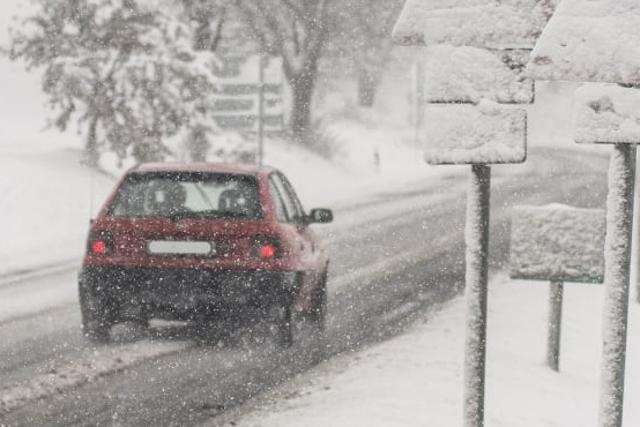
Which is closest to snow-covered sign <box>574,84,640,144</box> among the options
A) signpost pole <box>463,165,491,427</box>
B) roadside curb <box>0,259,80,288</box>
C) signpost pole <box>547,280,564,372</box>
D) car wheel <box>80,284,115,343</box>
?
signpost pole <box>463,165,491,427</box>

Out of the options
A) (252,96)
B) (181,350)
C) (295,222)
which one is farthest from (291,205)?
(252,96)

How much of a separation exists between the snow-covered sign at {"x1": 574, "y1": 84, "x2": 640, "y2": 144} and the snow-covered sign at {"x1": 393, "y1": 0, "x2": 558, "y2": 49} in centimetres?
38

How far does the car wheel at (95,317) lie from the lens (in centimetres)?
998

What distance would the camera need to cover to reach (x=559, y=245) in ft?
30.6

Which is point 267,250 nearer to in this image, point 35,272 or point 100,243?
point 100,243

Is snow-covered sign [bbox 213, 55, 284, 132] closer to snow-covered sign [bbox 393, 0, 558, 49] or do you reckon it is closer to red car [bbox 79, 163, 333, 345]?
red car [bbox 79, 163, 333, 345]

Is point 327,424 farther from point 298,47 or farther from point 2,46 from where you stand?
point 298,47

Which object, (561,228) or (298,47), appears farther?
(298,47)

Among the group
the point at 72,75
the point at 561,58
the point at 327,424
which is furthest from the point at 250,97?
the point at 561,58

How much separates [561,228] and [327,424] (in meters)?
3.06

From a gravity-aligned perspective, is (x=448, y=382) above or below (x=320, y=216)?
below

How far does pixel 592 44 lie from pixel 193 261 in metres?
5.39

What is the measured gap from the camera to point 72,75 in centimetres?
2398

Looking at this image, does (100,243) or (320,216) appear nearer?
(100,243)
